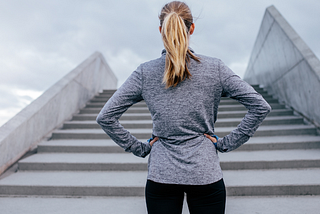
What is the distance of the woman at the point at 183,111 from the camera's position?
946 mm

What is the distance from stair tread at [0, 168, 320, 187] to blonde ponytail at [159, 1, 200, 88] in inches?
89.1

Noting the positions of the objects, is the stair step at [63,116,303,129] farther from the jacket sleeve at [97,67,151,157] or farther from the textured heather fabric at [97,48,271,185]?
the textured heather fabric at [97,48,271,185]

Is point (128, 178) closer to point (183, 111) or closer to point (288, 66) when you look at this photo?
point (183, 111)

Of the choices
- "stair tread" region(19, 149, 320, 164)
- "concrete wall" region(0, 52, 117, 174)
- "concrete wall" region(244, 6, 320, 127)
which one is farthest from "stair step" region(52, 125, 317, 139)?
"stair tread" region(19, 149, 320, 164)

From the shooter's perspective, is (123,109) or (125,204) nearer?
(123,109)

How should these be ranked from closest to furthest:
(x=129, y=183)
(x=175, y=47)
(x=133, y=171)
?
1. (x=175, y=47)
2. (x=129, y=183)
3. (x=133, y=171)

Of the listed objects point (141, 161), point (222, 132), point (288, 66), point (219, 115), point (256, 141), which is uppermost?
point (288, 66)

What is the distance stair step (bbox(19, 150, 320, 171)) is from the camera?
328cm

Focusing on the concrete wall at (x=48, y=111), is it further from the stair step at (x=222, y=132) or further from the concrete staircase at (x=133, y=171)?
the stair step at (x=222, y=132)

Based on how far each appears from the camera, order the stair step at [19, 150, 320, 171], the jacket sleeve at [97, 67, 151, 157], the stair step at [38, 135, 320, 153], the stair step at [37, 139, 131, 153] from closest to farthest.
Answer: the jacket sleeve at [97, 67, 151, 157] → the stair step at [19, 150, 320, 171] → the stair step at [38, 135, 320, 153] → the stair step at [37, 139, 131, 153]

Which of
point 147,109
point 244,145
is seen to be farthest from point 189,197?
point 147,109

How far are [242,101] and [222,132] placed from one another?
330cm

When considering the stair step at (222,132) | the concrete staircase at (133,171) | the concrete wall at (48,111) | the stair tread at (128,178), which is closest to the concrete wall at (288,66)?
the stair step at (222,132)

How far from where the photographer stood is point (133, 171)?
134 inches
